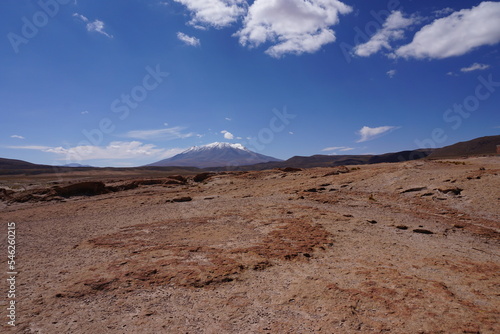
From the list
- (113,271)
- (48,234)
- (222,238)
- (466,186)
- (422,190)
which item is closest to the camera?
(113,271)

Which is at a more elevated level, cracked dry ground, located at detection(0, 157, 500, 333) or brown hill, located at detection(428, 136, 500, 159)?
brown hill, located at detection(428, 136, 500, 159)

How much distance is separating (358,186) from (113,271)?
14554mm

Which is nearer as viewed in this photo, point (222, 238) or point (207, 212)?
point (222, 238)

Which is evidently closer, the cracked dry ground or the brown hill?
the cracked dry ground

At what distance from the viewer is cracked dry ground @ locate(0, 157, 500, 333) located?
388 centimetres

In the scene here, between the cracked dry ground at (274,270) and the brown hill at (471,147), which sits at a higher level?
the brown hill at (471,147)

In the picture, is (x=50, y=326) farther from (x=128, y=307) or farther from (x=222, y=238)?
(x=222, y=238)

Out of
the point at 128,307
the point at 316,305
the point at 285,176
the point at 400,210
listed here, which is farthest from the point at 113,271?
the point at 285,176

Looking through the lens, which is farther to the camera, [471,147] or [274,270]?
[471,147]

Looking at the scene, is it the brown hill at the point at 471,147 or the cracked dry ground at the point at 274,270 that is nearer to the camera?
the cracked dry ground at the point at 274,270

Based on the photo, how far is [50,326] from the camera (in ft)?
12.7

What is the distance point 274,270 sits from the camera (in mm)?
5656

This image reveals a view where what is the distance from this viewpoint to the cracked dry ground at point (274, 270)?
388 centimetres

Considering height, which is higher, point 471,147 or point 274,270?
point 471,147
